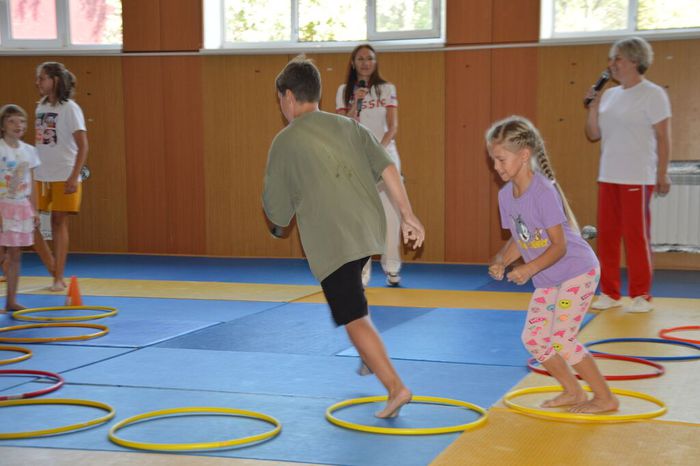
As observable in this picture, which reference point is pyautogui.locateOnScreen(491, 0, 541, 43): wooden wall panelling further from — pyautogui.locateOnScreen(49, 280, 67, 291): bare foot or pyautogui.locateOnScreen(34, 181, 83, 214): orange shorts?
pyautogui.locateOnScreen(49, 280, 67, 291): bare foot

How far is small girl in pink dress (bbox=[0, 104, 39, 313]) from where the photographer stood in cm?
677

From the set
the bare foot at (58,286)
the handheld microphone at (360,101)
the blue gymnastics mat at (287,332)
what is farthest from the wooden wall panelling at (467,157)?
the bare foot at (58,286)

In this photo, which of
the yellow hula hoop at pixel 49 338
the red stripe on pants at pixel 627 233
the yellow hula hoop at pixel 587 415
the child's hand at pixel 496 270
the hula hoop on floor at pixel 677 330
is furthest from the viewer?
the red stripe on pants at pixel 627 233

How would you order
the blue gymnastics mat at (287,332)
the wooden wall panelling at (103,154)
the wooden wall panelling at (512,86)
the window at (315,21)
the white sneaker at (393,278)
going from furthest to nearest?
the wooden wall panelling at (103,154)
the window at (315,21)
the wooden wall panelling at (512,86)
the white sneaker at (393,278)
the blue gymnastics mat at (287,332)

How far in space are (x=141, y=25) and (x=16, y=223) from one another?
16.2 feet

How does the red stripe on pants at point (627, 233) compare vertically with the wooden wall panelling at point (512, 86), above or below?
below

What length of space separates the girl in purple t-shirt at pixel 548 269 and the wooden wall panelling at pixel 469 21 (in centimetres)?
619

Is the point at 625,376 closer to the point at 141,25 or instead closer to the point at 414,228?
the point at 414,228

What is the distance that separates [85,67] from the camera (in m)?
11.2

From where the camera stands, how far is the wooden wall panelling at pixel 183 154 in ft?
36.2

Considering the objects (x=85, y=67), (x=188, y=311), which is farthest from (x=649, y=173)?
(x=85, y=67)

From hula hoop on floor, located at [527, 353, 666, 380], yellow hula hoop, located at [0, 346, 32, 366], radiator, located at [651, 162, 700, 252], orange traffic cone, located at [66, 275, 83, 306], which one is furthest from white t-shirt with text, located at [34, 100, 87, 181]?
radiator, located at [651, 162, 700, 252]

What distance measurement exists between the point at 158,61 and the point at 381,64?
9.46 ft

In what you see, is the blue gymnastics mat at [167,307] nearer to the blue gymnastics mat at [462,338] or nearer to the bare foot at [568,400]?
the blue gymnastics mat at [462,338]
